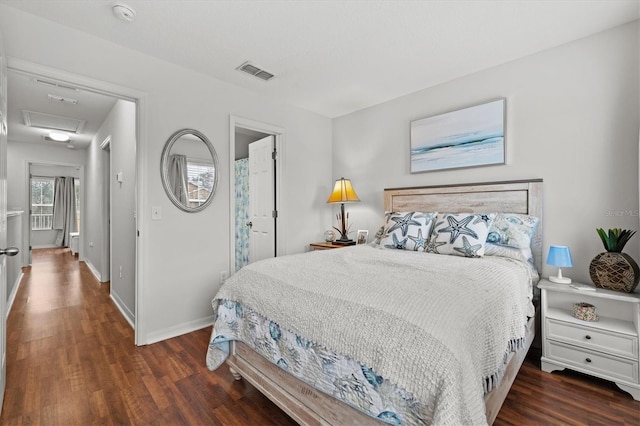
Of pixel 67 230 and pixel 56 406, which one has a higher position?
pixel 67 230

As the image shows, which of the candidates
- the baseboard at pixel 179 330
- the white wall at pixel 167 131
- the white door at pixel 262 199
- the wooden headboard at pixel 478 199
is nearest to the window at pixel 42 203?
the white door at pixel 262 199

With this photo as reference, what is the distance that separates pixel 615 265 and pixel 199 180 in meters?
3.28

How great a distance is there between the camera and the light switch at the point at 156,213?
2.63m

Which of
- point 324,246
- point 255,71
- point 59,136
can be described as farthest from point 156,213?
point 59,136

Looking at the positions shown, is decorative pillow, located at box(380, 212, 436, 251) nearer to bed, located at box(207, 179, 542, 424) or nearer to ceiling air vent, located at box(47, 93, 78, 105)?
bed, located at box(207, 179, 542, 424)

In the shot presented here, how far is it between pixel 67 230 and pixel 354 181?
8795mm

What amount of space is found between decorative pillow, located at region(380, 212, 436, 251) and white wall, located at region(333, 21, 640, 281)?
665 mm

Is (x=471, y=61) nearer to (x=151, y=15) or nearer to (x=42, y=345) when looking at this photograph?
(x=151, y=15)

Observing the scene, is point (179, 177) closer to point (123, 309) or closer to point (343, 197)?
point (123, 309)

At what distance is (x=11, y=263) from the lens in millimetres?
3734

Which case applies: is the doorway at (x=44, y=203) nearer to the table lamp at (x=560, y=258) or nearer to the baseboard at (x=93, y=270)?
the baseboard at (x=93, y=270)

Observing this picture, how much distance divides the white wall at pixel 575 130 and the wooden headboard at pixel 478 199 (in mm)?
80

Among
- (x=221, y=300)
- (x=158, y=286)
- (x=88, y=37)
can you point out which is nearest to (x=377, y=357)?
(x=221, y=300)

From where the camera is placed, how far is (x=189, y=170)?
2.84 m
